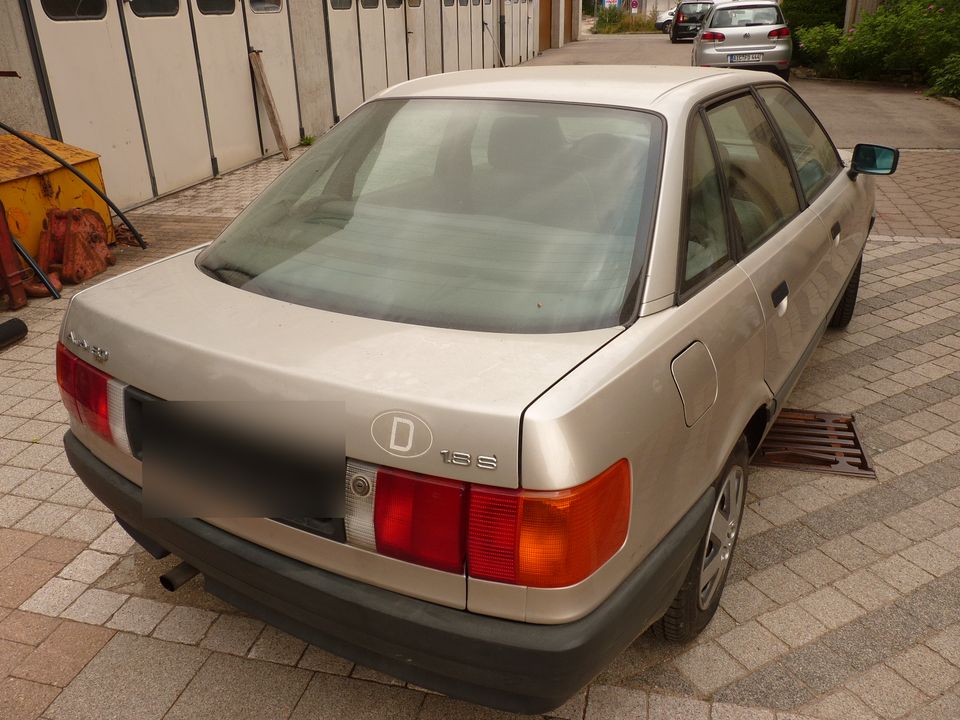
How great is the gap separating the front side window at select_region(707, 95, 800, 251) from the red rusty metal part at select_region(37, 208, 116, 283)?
5.08 metres

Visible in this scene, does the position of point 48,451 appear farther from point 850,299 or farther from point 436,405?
point 850,299

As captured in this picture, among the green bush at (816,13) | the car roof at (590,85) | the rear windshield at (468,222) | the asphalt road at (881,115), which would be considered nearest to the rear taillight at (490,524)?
the rear windshield at (468,222)

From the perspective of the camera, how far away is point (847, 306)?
5254 millimetres

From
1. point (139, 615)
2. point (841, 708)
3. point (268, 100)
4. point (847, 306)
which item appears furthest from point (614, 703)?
point (268, 100)

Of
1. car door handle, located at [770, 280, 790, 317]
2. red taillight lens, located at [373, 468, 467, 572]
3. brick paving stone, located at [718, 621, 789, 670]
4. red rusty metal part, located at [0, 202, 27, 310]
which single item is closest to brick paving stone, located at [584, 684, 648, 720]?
brick paving stone, located at [718, 621, 789, 670]

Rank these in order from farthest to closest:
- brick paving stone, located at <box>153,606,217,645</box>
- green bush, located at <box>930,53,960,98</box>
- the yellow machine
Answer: green bush, located at <box>930,53,960,98</box> < the yellow machine < brick paving stone, located at <box>153,606,217,645</box>

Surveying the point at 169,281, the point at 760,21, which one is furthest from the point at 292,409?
the point at 760,21

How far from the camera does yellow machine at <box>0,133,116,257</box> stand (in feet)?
19.6

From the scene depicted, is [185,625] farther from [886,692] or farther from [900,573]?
[900,573]

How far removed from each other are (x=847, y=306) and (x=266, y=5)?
28.2 ft

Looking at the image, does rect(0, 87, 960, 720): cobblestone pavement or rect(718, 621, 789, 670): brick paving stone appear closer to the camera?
rect(0, 87, 960, 720): cobblestone pavement

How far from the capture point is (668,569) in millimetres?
2053

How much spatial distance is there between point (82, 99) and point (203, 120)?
2.05m

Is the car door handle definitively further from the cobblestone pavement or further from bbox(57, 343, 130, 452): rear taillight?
bbox(57, 343, 130, 452): rear taillight
